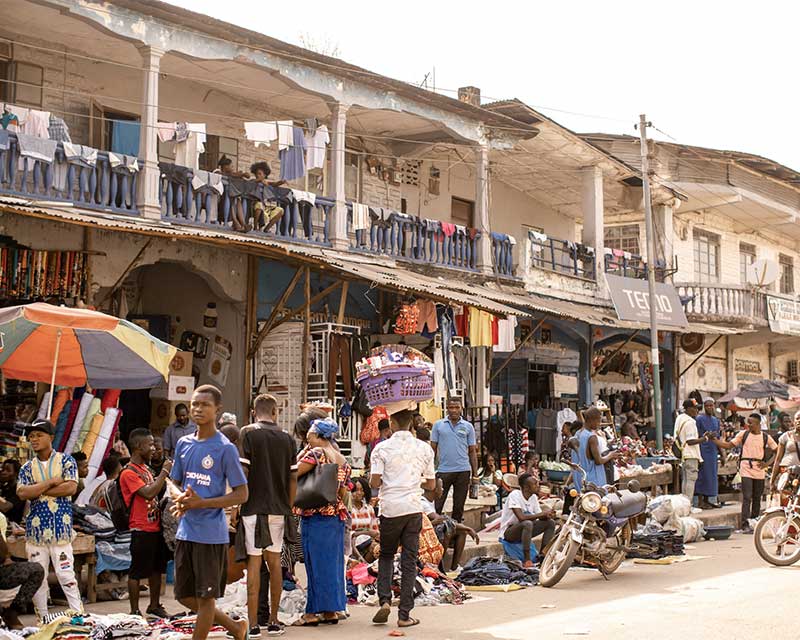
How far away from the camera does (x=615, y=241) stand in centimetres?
2914

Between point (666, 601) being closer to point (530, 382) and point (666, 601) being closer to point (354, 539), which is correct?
point (354, 539)

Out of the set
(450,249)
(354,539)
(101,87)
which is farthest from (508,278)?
(354,539)

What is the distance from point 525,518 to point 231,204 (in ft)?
21.0

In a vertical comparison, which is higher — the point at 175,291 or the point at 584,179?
the point at 584,179

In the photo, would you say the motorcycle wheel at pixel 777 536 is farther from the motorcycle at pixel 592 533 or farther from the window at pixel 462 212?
the window at pixel 462 212

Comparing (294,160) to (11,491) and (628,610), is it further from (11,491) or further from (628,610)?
(628,610)

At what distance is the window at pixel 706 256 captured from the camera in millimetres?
29609

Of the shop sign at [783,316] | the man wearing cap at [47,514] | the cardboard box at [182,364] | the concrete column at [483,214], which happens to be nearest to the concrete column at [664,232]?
the shop sign at [783,316]

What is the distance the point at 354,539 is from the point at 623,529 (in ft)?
10.2

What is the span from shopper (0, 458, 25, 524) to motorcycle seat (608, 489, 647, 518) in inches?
229

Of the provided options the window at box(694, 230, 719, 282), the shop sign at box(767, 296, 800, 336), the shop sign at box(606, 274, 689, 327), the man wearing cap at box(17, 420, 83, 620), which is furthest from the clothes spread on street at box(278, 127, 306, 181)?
the window at box(694, 230, 719, 282)

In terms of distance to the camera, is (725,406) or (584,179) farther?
(725,406)

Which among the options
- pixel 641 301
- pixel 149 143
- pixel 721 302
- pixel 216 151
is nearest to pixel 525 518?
pixel 149 143

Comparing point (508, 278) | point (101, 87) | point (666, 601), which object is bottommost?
point (666, 601)
